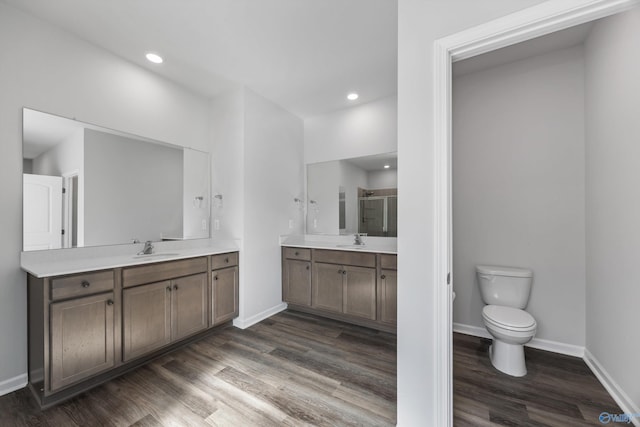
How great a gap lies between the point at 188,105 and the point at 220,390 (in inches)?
112

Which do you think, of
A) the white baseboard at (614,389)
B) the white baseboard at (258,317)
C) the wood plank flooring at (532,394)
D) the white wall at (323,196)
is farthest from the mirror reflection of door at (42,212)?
the white baseboard at (614,389)

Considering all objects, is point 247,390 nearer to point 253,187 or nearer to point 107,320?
point 107,320

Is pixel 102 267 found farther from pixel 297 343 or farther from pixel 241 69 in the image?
pixel 241 69

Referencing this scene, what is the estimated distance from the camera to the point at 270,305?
3172 millimetres

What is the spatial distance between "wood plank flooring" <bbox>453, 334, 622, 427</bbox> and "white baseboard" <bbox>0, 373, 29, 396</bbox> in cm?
292

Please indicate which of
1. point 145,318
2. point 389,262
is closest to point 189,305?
point 145,318

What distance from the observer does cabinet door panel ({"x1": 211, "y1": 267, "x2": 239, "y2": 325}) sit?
261 cm

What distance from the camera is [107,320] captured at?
1.84 metres

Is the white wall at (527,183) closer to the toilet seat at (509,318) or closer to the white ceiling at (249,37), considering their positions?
the toilet seat at (509,318)

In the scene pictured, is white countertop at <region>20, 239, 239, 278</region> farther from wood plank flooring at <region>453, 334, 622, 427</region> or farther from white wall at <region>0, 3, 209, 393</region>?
wood plank flooring at <region>453, 334, 622, 427</region>

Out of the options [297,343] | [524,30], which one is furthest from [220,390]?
[524,30]

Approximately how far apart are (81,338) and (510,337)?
3.00 meters

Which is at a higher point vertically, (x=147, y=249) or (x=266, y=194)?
(x=266, y=194)

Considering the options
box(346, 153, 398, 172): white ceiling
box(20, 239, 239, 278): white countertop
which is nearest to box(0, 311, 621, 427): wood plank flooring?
box(20, 239, 239, 278): white countertop
